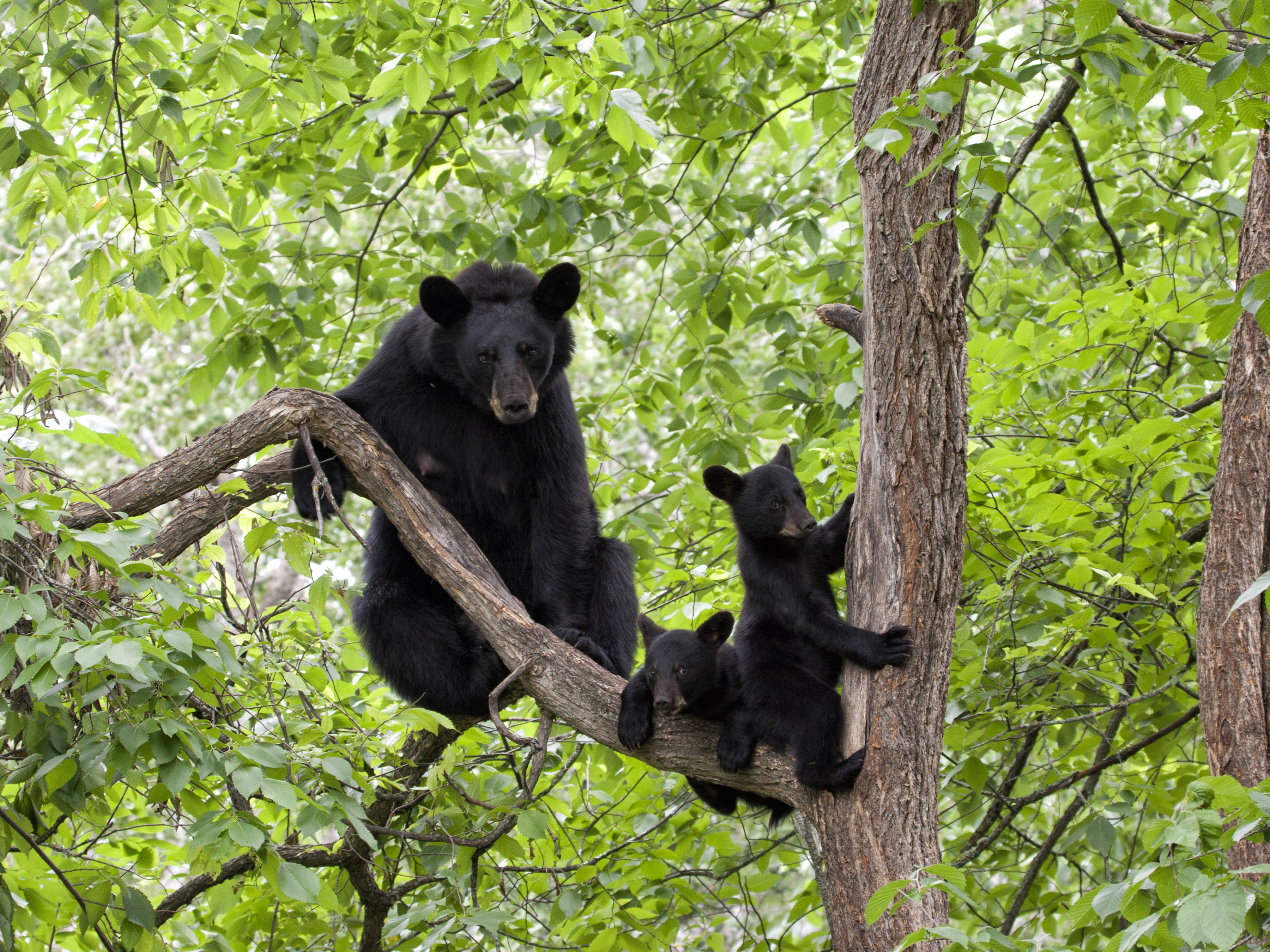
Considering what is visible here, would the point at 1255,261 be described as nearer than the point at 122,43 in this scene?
Yes

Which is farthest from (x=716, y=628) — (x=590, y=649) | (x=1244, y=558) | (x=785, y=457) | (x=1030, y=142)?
(x=1030, y=142)

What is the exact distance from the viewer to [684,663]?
3574 millimetres

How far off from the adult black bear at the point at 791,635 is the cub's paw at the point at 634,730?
24 centimetres

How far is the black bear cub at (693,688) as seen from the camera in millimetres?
3441

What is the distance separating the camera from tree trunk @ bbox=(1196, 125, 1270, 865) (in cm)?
305

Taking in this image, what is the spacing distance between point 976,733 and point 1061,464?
54.3 inches

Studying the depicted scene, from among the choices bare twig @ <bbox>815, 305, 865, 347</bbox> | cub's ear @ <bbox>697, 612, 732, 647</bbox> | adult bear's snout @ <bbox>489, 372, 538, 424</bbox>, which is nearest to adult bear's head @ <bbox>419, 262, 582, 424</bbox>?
adult bear's snout @ <bbox>489, 372, 538, 424</bbox>

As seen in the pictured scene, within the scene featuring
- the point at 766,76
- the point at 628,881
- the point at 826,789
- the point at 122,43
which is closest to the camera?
the point at 826,789

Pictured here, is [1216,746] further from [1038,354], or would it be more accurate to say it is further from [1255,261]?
[1038,354]

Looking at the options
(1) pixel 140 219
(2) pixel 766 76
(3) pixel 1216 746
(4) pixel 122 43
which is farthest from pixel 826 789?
(2) pixel 766 76

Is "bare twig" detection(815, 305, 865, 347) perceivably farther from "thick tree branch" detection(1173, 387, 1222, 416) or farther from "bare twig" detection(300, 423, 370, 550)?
"thick tree branch" detection(1173, 387, 1222, 416)

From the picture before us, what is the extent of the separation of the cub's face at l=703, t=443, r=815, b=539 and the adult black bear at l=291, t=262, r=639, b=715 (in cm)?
85

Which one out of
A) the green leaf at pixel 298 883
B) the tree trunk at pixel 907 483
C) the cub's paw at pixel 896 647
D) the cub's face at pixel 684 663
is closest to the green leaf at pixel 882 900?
the tree trunk at pixel 907 483

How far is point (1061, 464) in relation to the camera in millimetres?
4055
